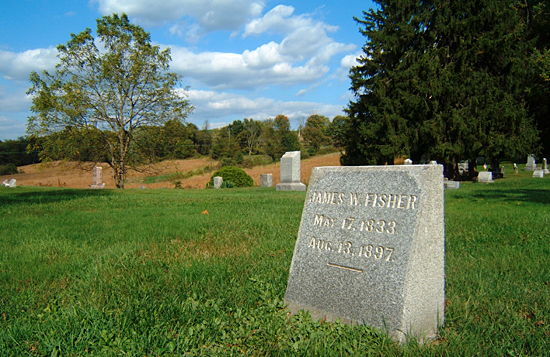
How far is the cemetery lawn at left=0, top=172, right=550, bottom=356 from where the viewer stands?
2361 millimetres

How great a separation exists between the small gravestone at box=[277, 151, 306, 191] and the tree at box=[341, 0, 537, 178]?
9.30 m

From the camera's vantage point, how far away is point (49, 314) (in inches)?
112

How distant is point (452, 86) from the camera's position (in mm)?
21781

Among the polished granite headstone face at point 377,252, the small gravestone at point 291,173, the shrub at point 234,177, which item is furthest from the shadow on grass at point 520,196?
the shrub at point 234,177

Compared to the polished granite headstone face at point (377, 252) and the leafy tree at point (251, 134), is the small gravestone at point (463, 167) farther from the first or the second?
the leafy tree at point (251, 134)

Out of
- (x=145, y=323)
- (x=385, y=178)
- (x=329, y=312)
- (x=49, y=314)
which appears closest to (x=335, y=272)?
(x=329, y=312)

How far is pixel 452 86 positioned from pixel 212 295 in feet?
74.1

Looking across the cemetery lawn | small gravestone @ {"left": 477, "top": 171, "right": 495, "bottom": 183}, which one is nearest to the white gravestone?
the cemetery lawn

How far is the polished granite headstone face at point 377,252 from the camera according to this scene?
7.61 ft

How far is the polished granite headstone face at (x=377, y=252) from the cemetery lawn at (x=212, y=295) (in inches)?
5.4

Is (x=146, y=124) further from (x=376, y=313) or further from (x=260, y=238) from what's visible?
(x=376, y=313)

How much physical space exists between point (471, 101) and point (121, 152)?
20.6m

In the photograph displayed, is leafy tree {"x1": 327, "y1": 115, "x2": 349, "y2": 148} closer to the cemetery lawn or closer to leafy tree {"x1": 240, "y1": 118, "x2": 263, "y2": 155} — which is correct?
leafy tree {"x1": 240, "y1": 118, "x2": 263, "y2": 155}

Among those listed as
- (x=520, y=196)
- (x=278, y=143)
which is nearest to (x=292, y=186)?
(x=520, y=196)
